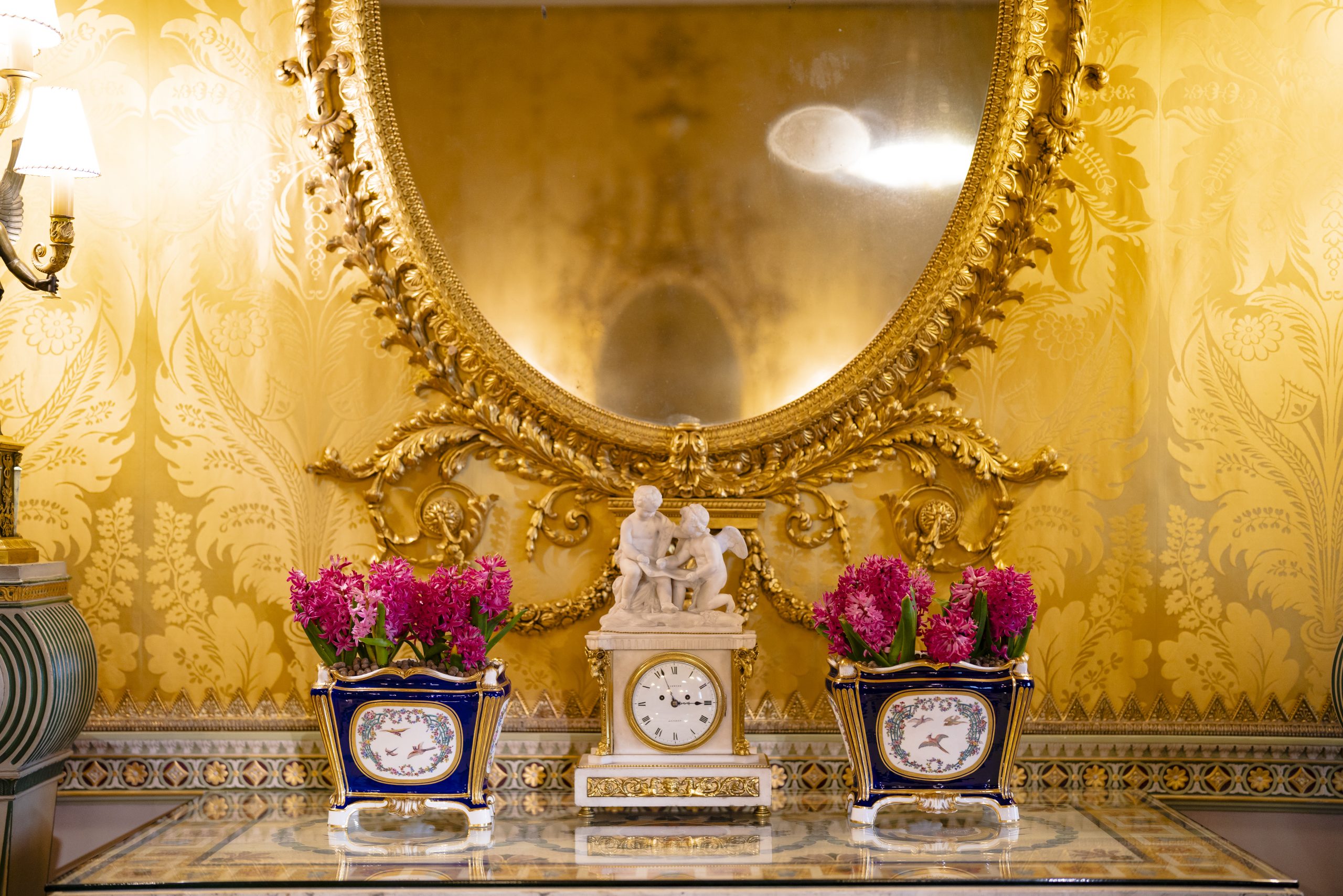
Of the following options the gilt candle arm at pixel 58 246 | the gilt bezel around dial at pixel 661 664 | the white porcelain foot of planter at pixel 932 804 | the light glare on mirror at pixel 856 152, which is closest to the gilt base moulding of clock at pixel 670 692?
the gilt bezel around dial at pixel 661 664

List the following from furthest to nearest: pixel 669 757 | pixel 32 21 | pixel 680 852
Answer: pixel 669 757
pixel 32 21
pixel 680 852

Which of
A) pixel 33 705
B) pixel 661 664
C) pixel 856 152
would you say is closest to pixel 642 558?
pixel 661 664

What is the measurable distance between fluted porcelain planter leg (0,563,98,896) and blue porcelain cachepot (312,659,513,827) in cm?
43

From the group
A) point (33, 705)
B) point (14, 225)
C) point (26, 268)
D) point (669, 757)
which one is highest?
point (14, 225)

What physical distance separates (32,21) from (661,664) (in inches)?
59.8

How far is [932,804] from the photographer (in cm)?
185

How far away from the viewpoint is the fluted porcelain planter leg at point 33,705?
69.6 inches

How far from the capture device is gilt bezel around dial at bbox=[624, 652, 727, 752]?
1.92 meters

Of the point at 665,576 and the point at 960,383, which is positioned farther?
the point at 960,383

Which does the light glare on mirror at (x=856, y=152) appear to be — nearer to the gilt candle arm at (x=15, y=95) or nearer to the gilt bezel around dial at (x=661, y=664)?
the gilt bezel around dial at (x=661, y=664)

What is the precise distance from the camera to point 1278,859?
2105 mm

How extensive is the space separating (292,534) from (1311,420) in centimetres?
204

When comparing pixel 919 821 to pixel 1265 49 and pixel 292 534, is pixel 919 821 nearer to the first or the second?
pixel 292 534

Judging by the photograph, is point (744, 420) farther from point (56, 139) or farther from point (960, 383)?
point (56, 139)
